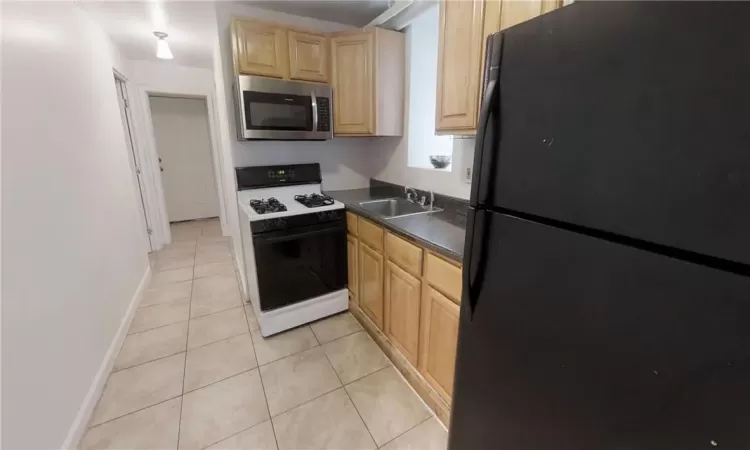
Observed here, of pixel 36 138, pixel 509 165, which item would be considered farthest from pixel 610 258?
pixel 36 138

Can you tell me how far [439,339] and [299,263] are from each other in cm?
116

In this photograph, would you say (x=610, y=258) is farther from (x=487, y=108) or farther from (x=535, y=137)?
(x=487, y=108)

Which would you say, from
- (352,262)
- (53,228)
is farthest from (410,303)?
(53,228)

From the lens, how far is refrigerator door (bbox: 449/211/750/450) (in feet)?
1.89

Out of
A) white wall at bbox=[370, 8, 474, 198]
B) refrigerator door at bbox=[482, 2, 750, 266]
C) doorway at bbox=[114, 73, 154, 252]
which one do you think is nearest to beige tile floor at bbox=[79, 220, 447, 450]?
white wall at bbox=[370, 8, 474, 198]

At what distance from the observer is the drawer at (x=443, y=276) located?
4.50 ft

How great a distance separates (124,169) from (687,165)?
3.61m

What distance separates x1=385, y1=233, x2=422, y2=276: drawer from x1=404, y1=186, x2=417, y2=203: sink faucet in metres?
0.74

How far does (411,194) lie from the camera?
8.44ft

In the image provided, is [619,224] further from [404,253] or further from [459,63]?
[459,63]

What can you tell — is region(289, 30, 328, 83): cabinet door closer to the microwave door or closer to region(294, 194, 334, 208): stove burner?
the microwave door

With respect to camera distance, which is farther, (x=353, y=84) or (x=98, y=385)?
(x=353, y=84)

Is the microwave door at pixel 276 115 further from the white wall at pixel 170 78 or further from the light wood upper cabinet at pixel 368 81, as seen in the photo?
the white wall at pixel 170 78

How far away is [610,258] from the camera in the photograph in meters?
0.69
